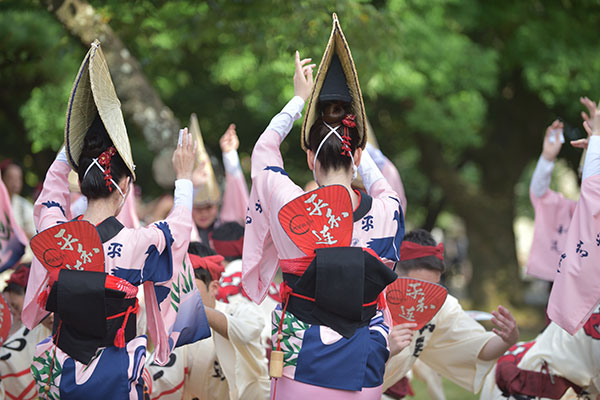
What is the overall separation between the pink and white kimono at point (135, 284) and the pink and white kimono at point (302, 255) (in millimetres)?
330

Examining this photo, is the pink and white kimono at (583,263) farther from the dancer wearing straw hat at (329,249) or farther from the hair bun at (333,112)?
the hair bun at (333,112)

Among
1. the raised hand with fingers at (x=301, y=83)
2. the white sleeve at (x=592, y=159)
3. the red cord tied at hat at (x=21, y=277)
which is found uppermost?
the raised hand with fingers at (x=301, y=83)

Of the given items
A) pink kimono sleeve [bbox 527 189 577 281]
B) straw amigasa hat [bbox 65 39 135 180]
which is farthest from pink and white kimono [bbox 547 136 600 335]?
straw amigasa hat [bbox 65 39 135 180]

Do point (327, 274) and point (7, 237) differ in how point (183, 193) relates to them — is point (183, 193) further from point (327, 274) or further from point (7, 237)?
point (7, 237)

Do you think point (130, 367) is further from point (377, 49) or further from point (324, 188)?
point (377, 49)

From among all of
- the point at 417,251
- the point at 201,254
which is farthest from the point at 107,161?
the point at 417,251

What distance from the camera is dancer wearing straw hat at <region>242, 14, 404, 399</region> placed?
2.68 meters

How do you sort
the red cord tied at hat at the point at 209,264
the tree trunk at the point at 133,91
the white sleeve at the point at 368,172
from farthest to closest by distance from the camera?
the tree trunk at the point at 133,91 < the red cord tied at hat at the point at 209,264 < the white sleeve at the point at 368,172

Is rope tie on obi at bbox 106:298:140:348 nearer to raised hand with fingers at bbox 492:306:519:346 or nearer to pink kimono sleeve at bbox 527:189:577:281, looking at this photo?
raised hand with fingers at bbox 492:306:519:346

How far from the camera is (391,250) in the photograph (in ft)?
9.34

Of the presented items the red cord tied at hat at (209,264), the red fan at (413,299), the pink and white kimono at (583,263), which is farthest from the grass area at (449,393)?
the red cord tied at hat at (209,264)

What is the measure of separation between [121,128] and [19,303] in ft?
5.78

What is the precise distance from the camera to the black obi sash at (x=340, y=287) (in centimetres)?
Answer: 266

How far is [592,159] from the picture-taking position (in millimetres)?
3312
